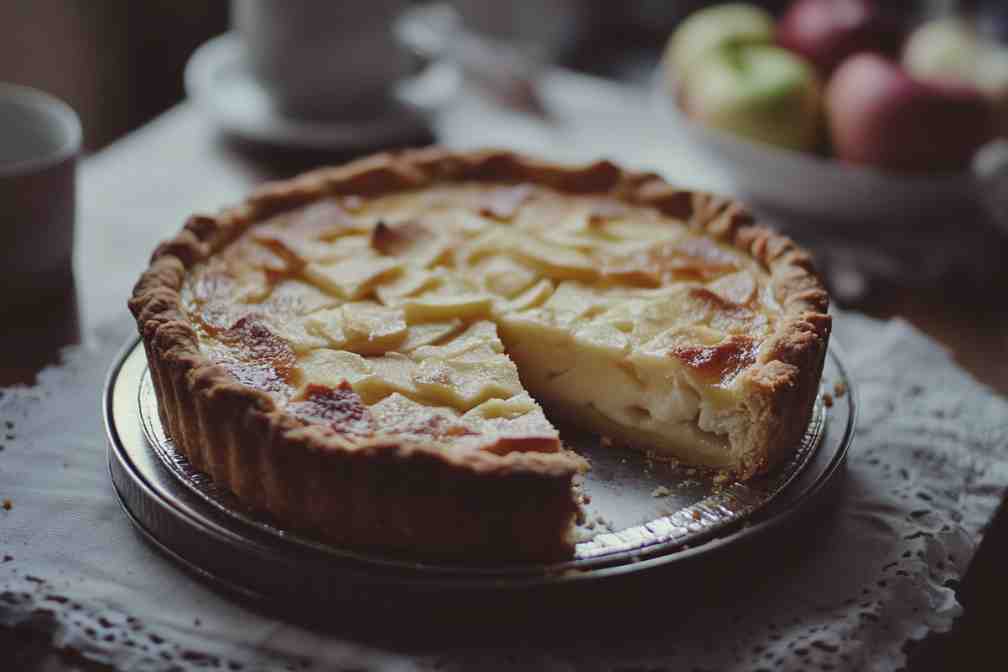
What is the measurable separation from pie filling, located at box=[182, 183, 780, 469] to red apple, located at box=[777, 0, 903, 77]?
1243mm

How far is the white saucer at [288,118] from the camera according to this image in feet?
11.3

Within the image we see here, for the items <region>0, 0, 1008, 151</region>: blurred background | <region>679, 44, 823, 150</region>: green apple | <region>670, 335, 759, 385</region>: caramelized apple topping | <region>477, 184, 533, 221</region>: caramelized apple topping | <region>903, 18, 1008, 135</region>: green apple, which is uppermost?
<region>903, 18, 1008, 135</region>: green apple

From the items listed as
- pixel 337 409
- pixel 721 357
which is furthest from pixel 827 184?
pixel 337 409

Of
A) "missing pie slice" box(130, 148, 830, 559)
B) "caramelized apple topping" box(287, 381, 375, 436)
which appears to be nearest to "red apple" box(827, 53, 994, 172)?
"missing pie slice" box(130, 148, 830, 559)

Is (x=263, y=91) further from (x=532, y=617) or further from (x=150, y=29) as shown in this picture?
(x=532, y=617)

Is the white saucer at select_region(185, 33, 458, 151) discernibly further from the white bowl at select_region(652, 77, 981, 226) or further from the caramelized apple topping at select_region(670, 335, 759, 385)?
the caramelized apple topping at select_region(670, 335, 759, 385)

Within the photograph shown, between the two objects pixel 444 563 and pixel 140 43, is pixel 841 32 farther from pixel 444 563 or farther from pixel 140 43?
pixel 140 43

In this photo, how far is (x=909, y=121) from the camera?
313 centimetres

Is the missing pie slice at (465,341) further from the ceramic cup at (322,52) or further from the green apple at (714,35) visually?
the green apple at (714,35)

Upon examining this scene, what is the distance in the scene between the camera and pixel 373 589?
1.72 metres

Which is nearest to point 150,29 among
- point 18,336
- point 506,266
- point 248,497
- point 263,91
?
point 263,91

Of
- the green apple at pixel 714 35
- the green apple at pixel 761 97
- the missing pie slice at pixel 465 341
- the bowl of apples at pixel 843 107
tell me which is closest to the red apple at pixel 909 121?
the bowl of apples at pixel 843 107

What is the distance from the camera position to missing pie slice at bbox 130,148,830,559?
5.86ft

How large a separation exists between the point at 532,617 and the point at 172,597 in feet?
1.96
